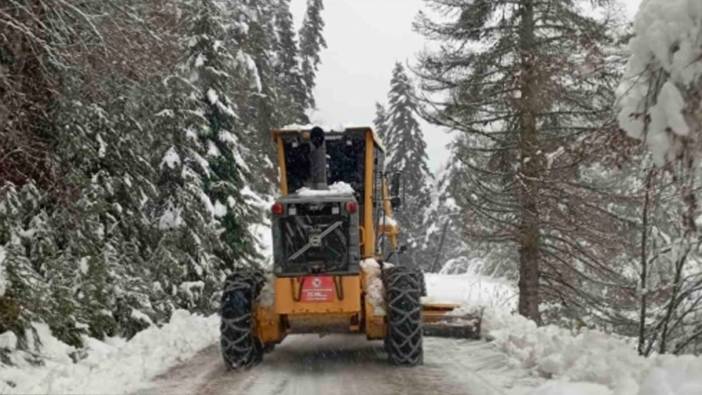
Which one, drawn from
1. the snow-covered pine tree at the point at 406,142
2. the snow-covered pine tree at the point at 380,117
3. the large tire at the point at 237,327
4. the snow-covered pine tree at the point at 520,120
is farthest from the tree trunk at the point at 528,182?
the snow-covered pine tree at the point at 380,117

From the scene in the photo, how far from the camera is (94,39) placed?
27.5ft

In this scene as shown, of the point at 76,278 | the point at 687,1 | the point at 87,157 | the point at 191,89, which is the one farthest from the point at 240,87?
the point at 687,1

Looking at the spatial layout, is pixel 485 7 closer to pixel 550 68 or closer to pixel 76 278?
pixel 550 68

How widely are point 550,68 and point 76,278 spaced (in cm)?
699

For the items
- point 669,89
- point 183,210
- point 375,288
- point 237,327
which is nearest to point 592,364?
point 669,89

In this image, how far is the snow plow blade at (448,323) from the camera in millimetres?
10828

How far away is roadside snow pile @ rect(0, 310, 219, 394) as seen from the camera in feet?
23.0

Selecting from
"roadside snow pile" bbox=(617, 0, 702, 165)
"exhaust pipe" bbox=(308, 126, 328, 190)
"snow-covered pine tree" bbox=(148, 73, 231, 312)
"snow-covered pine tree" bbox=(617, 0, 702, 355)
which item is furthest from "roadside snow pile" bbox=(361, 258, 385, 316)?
"snow-covered pine tree" bbox=(148, 73, 231, 312)

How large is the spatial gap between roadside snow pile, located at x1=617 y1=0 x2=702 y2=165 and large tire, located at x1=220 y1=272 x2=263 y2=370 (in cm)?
521

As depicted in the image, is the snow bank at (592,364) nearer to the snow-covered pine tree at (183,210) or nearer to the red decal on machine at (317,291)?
the red decal on machine at (317,291)

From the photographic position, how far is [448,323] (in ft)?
36.1

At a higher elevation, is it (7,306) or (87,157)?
(87,157)

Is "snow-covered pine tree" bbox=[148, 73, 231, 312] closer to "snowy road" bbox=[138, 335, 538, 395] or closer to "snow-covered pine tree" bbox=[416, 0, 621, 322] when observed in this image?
"snowy road" bbox=[138, 335, 538, 395]

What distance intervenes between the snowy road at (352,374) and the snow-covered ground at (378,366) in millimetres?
12
